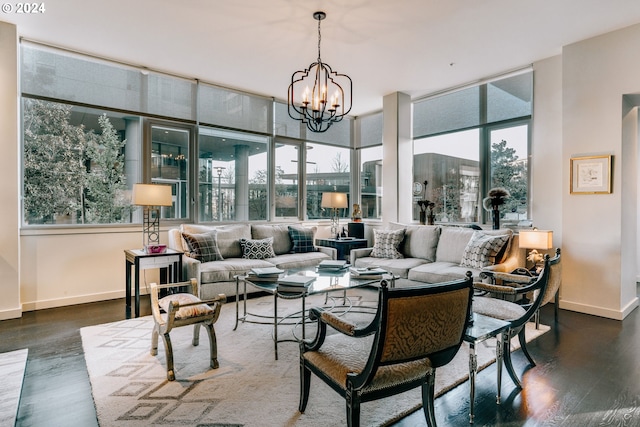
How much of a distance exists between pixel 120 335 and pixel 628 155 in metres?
5.56

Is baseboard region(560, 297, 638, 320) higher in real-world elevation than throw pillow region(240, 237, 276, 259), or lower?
lower

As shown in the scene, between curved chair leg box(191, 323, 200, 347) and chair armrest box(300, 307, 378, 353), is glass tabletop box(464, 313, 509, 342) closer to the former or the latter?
chair armrest box(300, 307, 378, 353)

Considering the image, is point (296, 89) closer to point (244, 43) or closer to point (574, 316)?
point (244, 43)

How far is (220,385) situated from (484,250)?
3.14 m

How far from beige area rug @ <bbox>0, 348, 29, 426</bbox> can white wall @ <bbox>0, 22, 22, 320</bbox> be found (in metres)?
1.22

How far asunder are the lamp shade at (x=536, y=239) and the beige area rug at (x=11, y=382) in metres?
4.53

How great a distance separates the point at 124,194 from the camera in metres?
4.62

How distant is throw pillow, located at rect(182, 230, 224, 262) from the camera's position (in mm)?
4317

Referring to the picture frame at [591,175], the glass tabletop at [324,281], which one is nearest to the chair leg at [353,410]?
the glass tabletop at [324,281]

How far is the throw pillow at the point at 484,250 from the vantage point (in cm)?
398

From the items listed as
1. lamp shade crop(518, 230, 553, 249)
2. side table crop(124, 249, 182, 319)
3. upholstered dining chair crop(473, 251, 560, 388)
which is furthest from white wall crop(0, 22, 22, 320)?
lamp shade crop(518, 230, 553, 249)

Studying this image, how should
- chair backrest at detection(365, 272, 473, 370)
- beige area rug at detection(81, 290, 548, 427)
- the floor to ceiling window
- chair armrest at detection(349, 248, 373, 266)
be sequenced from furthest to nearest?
chair armrest at detection(349, 248, 373, 266), the floor to ceiling window, beige area rug at detection(81, 290, 548, 427), chair backrest at detection(365, 272, 473, 370)

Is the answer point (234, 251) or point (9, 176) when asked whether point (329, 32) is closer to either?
point (234, 251)

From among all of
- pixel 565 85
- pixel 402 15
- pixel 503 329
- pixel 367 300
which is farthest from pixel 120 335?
pixel 565 85
